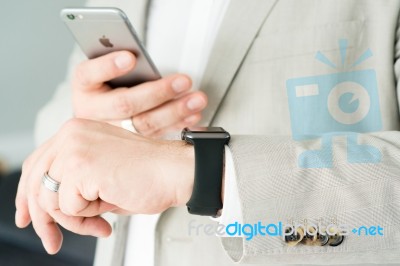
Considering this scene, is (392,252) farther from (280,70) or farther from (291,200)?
(280,70)

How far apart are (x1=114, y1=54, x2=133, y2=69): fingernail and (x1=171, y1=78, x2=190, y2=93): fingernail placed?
0.08 meters

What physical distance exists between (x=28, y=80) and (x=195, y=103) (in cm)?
147

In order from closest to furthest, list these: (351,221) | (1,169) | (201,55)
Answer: (351,221) < (201,55) < (1,169)

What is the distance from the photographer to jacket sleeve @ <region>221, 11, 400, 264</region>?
1.58 feet

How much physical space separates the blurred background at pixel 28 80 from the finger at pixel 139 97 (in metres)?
1.22

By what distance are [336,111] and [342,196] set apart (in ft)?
0.85

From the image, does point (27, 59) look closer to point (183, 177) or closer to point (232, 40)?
point (232, 40)

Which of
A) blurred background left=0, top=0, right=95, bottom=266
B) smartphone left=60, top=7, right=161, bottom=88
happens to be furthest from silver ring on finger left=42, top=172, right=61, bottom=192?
blurred background left=0, top=0, right=95, bottom=266

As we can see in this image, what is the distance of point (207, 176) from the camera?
0.49 m

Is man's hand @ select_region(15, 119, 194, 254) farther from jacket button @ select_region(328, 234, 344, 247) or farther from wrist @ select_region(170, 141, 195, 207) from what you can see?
jacket button @ select_region(328, 234, 344, 247)

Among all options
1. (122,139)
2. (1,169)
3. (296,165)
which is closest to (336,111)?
(296,165)

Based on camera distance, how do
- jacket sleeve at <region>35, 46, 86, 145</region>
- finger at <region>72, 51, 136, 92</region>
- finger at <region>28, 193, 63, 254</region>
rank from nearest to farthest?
1. finger at <region>28, 193, 63, 254</region>
2. finger at <region>72, 51, 136, 92</region>
3. jacket sleeve at <region>35, 46, 86, 145</region>

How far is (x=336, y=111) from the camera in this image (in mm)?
706

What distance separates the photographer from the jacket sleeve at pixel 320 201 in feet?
1.58
